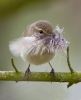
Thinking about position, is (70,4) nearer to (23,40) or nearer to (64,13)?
(64,13)

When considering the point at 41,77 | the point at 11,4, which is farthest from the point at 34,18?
the point at 41,77

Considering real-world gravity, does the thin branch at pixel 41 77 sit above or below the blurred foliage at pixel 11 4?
below

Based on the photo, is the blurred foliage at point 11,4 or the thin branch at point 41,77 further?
the blurred foliage at point 11,4

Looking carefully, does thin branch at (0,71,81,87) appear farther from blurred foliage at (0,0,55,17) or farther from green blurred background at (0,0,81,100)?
blurred foliage at (0,0,55,17)

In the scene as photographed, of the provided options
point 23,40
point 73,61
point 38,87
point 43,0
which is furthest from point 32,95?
point 43,0

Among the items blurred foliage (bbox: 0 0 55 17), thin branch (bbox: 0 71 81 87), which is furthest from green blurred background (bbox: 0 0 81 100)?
thin branch (bbox: 0 71 81 87)

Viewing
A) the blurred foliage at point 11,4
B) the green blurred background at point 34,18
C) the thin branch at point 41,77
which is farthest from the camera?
the blurred foliage at point 11,4

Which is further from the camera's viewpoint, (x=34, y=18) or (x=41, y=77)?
(x=34, y=18)

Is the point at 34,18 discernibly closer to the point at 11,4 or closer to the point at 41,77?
the point at 11,4

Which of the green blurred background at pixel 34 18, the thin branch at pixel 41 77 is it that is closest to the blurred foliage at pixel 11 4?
the green blurred background at pixel 34 18

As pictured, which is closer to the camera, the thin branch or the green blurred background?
the thin branch

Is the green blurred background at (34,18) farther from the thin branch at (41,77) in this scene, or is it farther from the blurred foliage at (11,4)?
the thin branch at (41,77)
